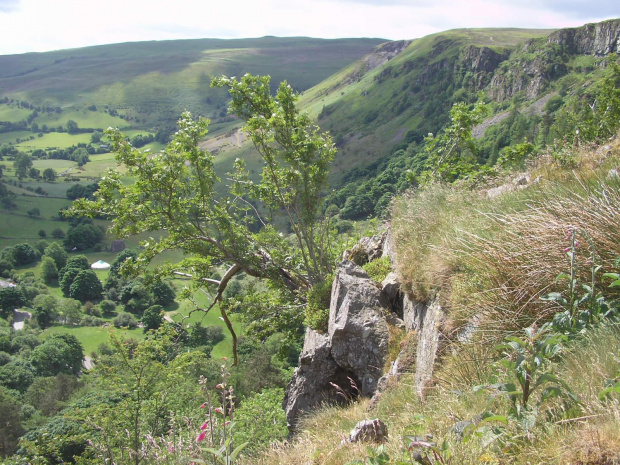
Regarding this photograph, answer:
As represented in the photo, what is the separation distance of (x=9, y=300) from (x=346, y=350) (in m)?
124

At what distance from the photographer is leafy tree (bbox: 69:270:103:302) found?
114 metres

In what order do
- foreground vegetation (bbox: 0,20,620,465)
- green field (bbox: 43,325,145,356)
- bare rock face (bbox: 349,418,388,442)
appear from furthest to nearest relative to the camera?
green field (bbox: 43,325,145,356) → bare rock face (bbox: 349,418,388,442) → foreground vegetation (bbox: 0,20,620,465)

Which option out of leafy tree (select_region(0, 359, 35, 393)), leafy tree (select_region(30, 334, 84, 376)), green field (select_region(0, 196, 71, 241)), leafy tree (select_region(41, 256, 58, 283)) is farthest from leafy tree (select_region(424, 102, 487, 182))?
green field (select_region(0, 196, 71, 241))

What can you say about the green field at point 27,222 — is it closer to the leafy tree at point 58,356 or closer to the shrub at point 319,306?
the leafy tree at point 58,356

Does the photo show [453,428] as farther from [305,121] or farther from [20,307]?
[20,307]

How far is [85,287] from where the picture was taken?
115 meters

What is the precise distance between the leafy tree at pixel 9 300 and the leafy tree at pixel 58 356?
118 ft

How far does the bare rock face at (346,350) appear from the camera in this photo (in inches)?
356

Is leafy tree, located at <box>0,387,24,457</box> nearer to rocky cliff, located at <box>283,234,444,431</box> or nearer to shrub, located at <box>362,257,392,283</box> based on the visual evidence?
rocky cliff, located at <box>283,234,444,431</box>

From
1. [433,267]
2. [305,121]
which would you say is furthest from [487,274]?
[305,121]

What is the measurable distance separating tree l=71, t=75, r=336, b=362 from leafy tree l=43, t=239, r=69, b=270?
135339 mm

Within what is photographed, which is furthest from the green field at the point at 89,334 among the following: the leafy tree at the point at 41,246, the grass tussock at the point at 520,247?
the grass tussock at the point at 520,247

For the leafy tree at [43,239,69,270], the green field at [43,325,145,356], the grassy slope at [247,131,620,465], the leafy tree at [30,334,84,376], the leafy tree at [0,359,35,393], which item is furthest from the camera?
the leafy tree at [43,239,69,270]

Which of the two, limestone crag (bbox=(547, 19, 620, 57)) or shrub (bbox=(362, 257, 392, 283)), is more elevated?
limestone crag (bbox=(547, 19, 620, 57))
